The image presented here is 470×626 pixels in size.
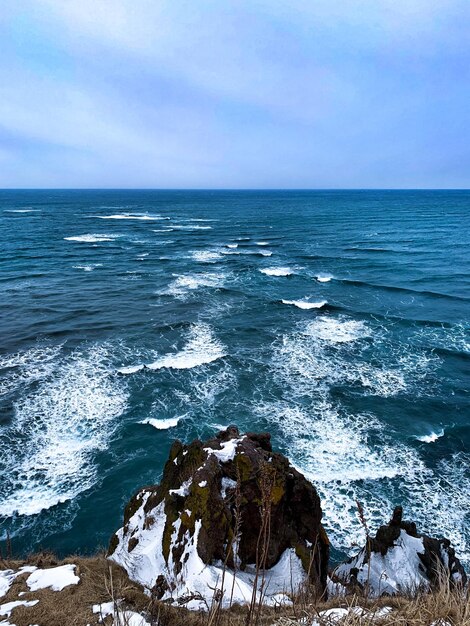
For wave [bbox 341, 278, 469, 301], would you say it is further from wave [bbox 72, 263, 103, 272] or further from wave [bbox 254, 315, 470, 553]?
wave [bbox 72, 263, 103, 272]

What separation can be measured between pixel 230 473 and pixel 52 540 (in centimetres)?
887

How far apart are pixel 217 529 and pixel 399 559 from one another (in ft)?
18.5

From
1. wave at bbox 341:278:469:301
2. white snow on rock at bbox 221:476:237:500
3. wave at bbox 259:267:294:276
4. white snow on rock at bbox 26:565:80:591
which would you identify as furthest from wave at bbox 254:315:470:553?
wave at bbox 259:267:294:276

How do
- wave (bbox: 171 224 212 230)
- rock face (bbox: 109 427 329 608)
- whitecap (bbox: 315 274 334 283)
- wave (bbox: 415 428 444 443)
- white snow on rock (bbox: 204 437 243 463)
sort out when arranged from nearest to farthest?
1. rock face (bbox: 109 427 329 608)
2. white snow on rock (bbox: 204 437 243 463)
3. wave (bbox: 415 428 444 443)
4. whitecap (bbox: 315 274 334 283)
5. wave (bbox: 171 224 212 230)

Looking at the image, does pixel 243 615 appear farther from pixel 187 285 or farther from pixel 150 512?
pixel 187 285

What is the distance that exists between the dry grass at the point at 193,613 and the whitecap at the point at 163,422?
1051cm

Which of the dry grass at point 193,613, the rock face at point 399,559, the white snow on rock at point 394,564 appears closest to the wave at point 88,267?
the dry grass at point 193,613

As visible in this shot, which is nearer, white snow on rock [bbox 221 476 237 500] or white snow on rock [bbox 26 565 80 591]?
white snow on rock [bbox 26 565 80 591]

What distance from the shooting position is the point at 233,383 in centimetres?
2375

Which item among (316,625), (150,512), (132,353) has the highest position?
(316,625)

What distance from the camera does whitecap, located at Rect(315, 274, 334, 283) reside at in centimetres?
4591

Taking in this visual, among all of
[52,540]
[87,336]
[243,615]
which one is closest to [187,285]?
[87,336]

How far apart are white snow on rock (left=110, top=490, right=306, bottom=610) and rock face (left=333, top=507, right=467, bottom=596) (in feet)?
7.02

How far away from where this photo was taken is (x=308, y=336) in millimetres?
30438
